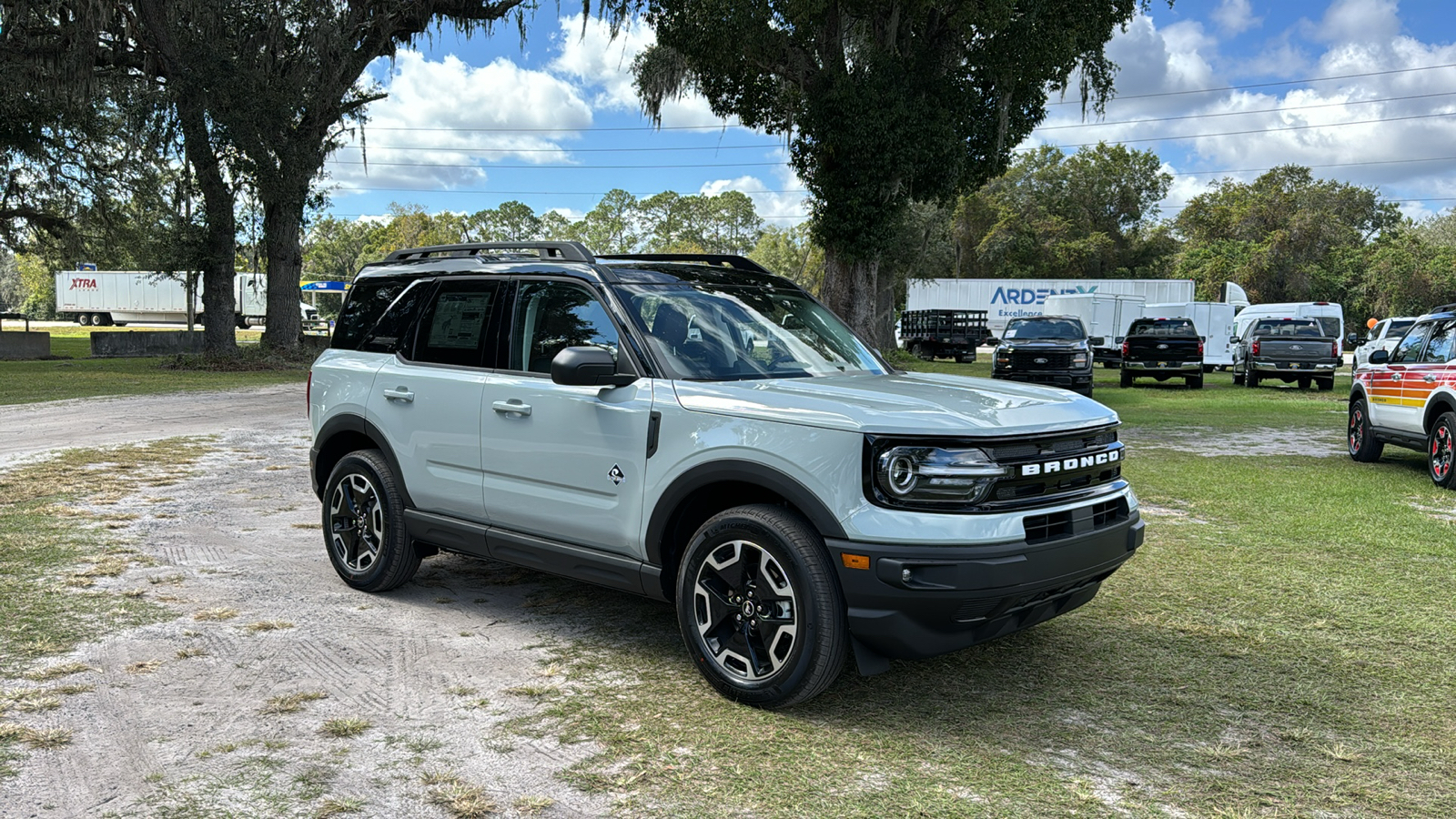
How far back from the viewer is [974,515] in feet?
12.8

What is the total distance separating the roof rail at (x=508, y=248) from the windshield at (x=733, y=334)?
1.35 feet

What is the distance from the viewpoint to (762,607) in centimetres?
420

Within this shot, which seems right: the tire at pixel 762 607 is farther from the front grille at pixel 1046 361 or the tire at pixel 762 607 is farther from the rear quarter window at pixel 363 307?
the front grille at pixel 1046 361

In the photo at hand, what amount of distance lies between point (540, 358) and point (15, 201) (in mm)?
31845

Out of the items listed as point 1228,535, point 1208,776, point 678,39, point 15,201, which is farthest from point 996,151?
point 15,201

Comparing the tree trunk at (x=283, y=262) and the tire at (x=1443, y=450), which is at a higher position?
the tree trunk at (x=283, y=262)

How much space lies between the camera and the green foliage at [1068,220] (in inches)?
2820

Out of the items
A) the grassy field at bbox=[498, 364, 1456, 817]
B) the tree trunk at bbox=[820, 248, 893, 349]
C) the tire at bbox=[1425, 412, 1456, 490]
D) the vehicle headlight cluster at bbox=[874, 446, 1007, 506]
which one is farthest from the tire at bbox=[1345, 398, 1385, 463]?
the tree trunk at bbox=[820, 248, 893, 349]

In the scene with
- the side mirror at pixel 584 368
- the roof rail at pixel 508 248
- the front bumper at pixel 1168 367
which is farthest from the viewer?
the front bumper at pixel 1168 367

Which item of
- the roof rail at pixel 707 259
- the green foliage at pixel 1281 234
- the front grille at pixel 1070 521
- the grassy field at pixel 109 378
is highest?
the green foliage at pixel 1281 234

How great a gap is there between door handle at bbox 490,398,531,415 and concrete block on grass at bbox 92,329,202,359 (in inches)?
1263

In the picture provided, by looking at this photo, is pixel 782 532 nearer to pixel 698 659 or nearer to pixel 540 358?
pixel 698 659

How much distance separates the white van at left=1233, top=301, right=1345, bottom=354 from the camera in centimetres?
3228

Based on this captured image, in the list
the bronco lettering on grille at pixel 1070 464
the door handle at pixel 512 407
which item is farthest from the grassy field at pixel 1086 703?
the door handle at pixel 512 407
